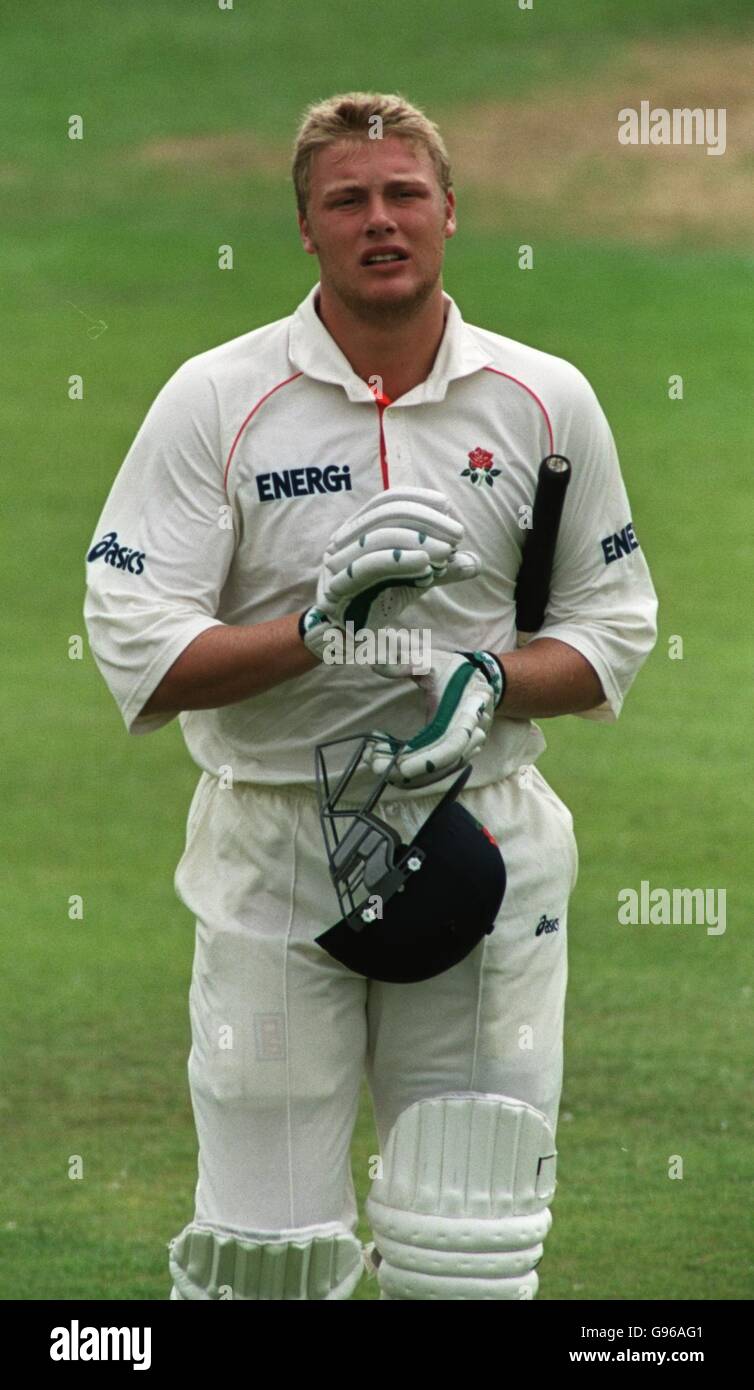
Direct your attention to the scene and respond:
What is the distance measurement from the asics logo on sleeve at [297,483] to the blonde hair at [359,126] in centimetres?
42

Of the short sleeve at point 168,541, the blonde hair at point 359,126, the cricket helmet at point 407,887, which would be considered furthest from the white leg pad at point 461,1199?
the blonde hair at point 359,126

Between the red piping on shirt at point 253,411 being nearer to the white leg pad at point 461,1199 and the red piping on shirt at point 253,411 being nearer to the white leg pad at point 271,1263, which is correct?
the white leg pad at point 461,1199

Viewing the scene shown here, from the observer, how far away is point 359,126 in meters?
3.70

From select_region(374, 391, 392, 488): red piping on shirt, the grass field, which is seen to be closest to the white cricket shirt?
select_region(374, 391, 392, 488): red piping on shirt

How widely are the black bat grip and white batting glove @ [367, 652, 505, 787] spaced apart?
9.3 inches

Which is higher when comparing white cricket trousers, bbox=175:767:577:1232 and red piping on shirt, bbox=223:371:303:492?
red piping on shirt, bbox=223:371:303:492

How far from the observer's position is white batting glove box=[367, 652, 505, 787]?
3.54 m

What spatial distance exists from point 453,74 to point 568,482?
62.9ft

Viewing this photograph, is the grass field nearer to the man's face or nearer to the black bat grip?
the black bat grip

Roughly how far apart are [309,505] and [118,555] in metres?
0.30

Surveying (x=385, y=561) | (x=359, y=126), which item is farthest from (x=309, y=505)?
(x=359, y=126)

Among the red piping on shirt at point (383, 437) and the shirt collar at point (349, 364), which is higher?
the shirt collar at point (349, 364)

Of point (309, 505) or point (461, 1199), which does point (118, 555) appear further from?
point (461, 1199)

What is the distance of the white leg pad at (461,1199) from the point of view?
12.2 ft
